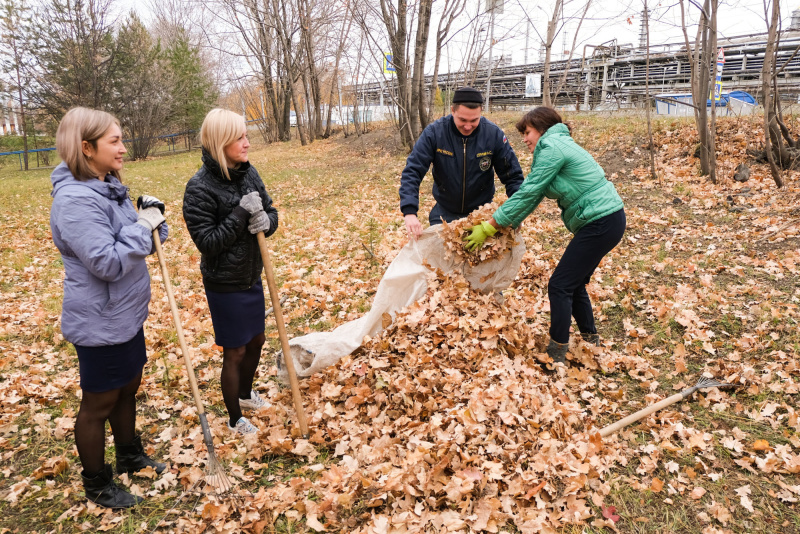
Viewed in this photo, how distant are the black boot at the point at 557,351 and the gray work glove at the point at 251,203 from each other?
2374 millimetres

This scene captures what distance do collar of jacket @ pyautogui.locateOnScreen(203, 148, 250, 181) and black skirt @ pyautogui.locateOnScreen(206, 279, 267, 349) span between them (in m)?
0.65

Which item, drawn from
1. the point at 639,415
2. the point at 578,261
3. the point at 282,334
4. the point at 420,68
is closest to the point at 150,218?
the point at 282,334

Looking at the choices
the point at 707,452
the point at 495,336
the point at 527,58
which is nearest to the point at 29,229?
the point at 495,336

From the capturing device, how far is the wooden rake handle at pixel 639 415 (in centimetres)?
304

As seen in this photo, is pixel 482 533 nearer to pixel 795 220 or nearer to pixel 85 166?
pixel 85 166

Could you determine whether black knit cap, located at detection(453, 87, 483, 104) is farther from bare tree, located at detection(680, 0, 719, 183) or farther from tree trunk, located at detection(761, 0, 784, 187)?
bare tree, located at detection(680, 0, 719, 183)

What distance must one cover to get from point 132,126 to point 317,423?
92.5 ft

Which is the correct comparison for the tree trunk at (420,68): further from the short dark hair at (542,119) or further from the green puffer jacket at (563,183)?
the green puffer jacket at (563,183)

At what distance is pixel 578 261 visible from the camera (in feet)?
11.5

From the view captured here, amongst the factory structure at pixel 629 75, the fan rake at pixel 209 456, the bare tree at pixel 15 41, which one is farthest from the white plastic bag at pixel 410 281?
the bare tree at pixel 15 41

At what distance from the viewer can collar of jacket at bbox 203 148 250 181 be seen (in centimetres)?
265

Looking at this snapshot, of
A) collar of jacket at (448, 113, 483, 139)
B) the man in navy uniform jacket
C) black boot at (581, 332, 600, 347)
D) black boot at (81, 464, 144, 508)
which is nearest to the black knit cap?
the man in navy uniform jacket

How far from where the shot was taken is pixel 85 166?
2244 millimetres

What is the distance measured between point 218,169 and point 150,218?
1.42 feet
